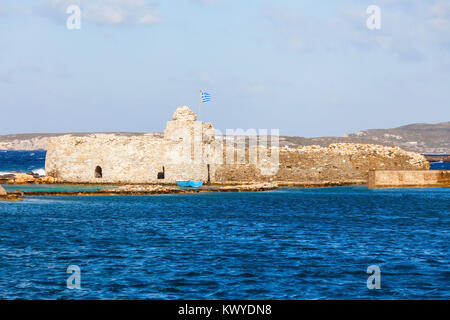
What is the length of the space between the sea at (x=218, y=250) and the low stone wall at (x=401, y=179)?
1364 cm

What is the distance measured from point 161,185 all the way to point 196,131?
4325 mm

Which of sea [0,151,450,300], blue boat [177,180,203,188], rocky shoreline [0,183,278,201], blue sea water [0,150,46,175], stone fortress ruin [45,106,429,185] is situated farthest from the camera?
blue sea water [0,150,46,175]

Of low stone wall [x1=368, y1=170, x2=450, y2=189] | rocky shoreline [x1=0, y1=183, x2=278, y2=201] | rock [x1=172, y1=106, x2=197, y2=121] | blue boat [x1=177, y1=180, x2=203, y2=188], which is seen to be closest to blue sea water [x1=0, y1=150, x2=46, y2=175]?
rock [x1=172, y1=106, x2=197, y2=121]

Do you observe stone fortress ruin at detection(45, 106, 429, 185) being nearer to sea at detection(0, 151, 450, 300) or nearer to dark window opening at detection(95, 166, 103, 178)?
dark window opening at detection(95, 166, 103, 178)

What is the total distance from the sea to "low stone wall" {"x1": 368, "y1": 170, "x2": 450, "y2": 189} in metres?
13.6

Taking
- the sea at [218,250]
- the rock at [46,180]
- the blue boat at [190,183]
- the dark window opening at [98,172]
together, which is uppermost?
the dark window opening at [98,172]

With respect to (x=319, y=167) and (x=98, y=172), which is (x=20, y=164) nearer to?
(x=98, y=172)

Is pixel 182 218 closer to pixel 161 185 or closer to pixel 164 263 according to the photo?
pixel 164 263

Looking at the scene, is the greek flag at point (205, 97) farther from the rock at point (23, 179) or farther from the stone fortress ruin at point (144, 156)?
the rock at point (23, 179)

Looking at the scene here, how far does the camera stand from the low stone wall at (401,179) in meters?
47.6

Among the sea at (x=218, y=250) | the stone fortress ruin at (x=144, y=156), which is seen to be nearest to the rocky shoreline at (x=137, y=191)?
the sea at (x=218, y=250)

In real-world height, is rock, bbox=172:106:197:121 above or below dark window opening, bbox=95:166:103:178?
above

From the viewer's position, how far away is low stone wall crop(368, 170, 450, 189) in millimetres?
47594
